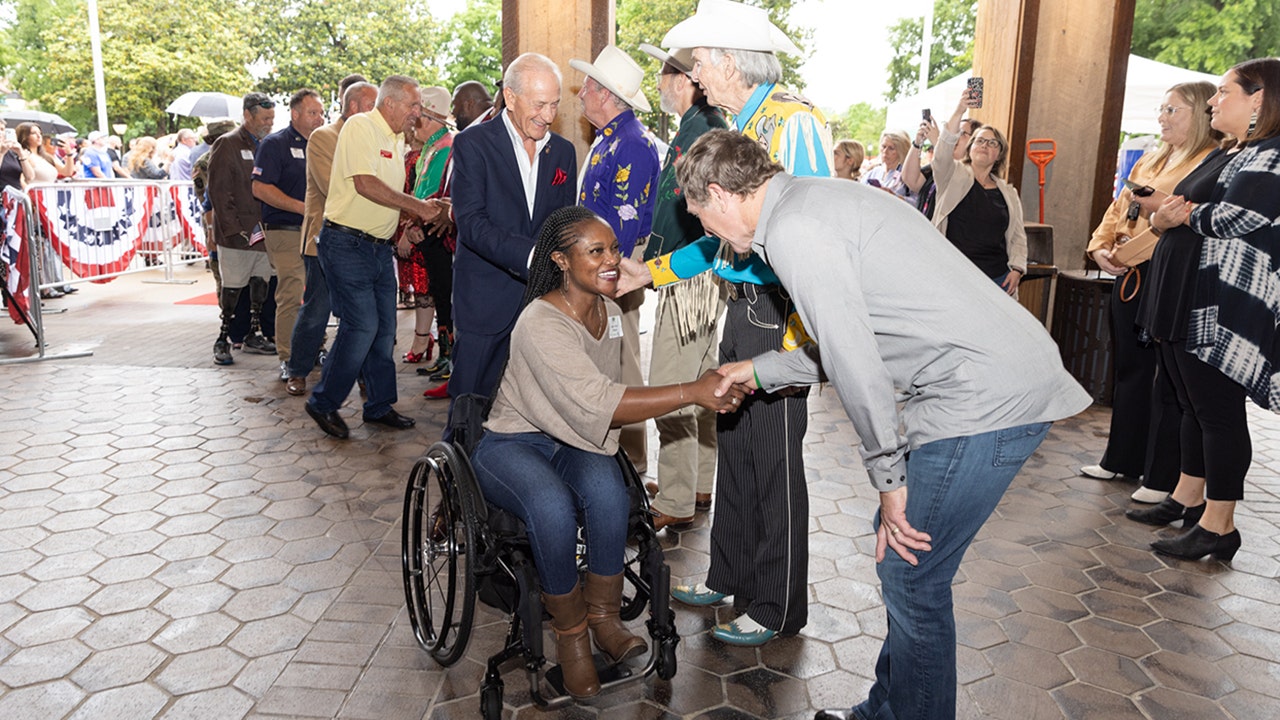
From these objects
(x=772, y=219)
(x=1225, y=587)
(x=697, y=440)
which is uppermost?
(x=772, y=219)

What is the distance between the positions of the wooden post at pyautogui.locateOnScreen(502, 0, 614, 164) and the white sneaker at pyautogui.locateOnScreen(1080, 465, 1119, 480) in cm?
413

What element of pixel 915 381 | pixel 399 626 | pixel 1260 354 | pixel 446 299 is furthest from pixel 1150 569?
pixel 446 299

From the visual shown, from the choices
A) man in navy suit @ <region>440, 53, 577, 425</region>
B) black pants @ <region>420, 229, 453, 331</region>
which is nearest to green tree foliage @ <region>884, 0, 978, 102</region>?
black pants @ <region>420, 229, 453, 331</region>

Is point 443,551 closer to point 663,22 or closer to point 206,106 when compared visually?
point 206,106

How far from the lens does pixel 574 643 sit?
269cm

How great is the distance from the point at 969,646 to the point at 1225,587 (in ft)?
4.48

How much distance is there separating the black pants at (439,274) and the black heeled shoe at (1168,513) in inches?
183

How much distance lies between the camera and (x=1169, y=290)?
4004 mm

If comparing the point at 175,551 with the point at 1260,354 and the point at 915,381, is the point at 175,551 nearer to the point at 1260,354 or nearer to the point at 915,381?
the point at 915,381

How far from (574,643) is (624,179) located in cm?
208

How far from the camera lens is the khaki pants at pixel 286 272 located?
6.66 meters

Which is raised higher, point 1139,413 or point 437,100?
point 437,100

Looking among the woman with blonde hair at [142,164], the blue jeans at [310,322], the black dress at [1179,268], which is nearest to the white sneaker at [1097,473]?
the black dress at [1179,268]

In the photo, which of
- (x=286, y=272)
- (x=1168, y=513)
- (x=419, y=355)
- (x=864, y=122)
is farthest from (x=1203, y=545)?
(x=864, y=122)
